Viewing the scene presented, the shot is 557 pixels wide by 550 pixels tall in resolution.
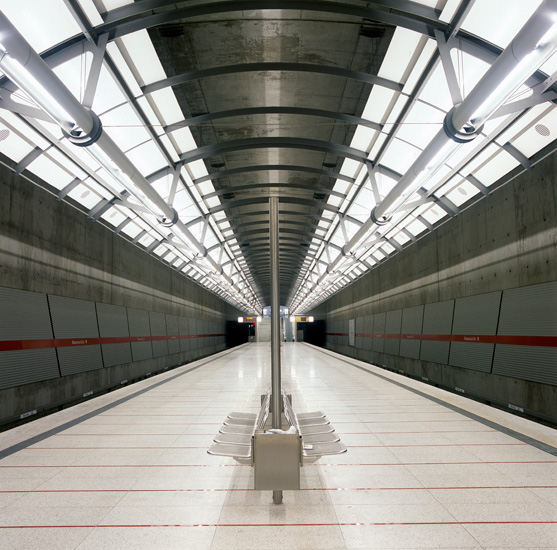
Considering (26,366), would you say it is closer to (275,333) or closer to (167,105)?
(167,105)

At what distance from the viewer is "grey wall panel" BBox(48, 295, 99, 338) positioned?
328 inches

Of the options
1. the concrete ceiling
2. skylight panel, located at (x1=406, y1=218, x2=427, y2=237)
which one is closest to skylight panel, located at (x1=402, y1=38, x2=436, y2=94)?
the concrete ceiling

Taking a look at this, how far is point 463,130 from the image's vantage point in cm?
470

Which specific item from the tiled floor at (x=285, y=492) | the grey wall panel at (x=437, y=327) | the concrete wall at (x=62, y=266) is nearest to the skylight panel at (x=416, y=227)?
the grey wall panel at (x=437, y=327)

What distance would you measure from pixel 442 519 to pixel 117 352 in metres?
10.4

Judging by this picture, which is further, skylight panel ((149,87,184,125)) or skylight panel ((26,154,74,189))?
skylight panel ((26,154,74,189))

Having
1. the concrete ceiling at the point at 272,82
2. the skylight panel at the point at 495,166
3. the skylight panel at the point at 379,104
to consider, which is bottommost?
the skylight panel at the point at 495,166

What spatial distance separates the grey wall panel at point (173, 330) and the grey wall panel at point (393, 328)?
9508 millimetres

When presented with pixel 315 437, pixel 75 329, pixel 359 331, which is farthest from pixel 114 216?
pixel 359 331

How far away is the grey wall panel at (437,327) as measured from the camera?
1088cm

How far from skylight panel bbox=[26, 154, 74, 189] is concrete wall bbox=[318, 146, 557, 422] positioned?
8768mm

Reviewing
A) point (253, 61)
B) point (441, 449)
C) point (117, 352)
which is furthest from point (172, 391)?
point (253, 61)

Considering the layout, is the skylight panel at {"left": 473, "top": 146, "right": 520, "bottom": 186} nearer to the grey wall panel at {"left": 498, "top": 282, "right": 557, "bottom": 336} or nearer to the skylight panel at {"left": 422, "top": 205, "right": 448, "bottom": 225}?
the grey wall panel at {"left": 498, "top": 282, "right": 557, "bottom": 336}

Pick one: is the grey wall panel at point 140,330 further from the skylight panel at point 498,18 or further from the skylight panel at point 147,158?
the skylight panel at point 498,18
